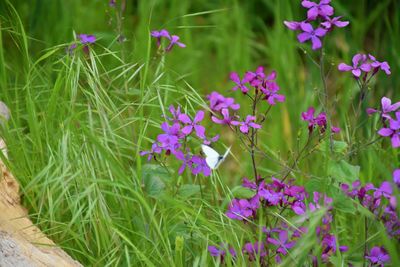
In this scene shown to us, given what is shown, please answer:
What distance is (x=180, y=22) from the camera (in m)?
3.67

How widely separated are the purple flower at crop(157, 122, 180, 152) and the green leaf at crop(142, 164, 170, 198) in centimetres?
10

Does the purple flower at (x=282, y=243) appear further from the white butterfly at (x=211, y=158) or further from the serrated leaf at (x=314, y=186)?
the white butterfly at (x=211, y=158)

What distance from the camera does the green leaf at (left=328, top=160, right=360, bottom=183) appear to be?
1.70 metres

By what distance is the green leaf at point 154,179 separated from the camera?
184 centimetres

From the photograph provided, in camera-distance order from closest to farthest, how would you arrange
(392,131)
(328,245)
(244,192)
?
(392,131)
(328,245)
(244,192)

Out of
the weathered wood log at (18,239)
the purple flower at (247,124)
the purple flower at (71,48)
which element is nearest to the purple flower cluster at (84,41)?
the purple flower at (71,48)

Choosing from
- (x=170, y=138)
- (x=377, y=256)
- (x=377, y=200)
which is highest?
(x=170, y=138)

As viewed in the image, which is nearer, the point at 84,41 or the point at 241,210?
the point at 241,210

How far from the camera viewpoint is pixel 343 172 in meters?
1.72

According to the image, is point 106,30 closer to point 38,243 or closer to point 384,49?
point 384,49

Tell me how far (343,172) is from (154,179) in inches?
18.9

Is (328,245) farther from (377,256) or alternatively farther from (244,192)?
(244,192)

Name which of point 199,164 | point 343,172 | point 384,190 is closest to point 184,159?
point 199,164

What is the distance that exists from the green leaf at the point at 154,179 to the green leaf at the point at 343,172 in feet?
1.34
